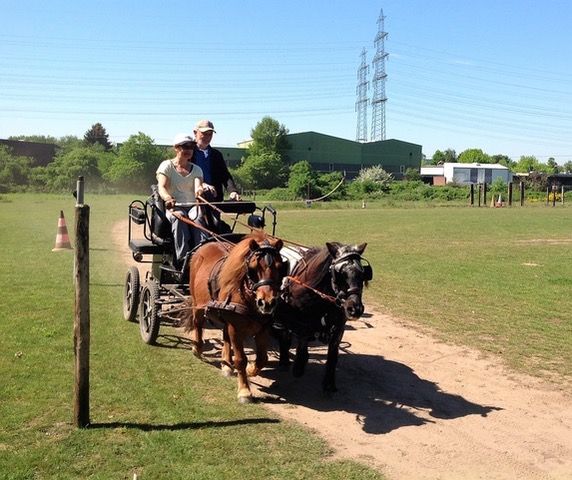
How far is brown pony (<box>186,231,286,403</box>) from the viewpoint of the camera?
17.1 feet

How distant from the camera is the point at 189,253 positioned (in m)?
7.20

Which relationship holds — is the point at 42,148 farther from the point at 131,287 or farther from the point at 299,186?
the point at 131,287

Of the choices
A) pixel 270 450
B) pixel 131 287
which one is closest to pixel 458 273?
pixel 131 287

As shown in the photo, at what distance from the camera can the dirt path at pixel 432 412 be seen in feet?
15.1

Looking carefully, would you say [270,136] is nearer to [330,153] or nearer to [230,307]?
[330,153]

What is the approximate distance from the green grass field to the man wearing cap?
7.75 ft

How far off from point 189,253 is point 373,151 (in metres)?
77.5

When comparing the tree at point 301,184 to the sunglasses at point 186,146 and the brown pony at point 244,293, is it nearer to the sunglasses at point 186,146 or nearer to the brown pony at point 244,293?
the sunglasses at point 186,146

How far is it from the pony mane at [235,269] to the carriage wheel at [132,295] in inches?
119

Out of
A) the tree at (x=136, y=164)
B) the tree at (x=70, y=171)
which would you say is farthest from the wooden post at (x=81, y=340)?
the tree at (x=136, y=164)

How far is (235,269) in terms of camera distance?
5594mm

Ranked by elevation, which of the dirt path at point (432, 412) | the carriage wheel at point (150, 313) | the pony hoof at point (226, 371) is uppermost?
the carriage wheel at point (150, 313)

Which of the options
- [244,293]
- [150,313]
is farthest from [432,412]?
[150,313]

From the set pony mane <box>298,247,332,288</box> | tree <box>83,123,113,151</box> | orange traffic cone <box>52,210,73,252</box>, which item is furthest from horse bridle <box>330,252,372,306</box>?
tree <box>83,123,113,151</box>
